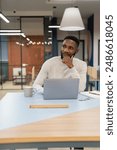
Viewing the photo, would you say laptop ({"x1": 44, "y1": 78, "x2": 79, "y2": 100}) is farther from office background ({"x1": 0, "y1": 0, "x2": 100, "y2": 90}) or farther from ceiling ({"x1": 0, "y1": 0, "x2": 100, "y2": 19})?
office background ({"x1": 0, "y1": 0, "x2": 100, "y2": 90})

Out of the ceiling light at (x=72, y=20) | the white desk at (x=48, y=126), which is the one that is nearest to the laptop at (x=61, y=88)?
the white desk at (x=48, y=126)

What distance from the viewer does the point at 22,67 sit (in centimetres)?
955

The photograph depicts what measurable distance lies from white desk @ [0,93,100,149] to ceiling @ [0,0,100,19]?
599 centimetres

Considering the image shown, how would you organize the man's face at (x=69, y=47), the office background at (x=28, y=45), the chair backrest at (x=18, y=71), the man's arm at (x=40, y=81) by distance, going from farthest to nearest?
1. the chair backrest at (x=18, y=71)
2. the office background at (x=28, y=45)
3. the man's face at (x=69, y=47)
4. the man's arm at (x=40, y=81)

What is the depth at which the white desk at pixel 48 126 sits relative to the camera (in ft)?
3.91

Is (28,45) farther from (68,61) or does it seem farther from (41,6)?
(68,61)

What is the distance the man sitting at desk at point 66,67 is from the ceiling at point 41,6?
4.78 m

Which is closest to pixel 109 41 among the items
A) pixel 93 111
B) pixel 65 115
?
pixel 65 115

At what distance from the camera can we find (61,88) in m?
2.14

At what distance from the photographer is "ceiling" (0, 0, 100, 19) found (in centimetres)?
757

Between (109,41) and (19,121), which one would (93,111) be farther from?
(109,41)

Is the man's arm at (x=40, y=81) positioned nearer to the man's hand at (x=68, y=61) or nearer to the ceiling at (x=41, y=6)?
the man's hand at (x=68, y=61)

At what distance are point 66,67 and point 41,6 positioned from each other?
19.3ft

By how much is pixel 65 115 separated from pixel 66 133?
1.25ft
